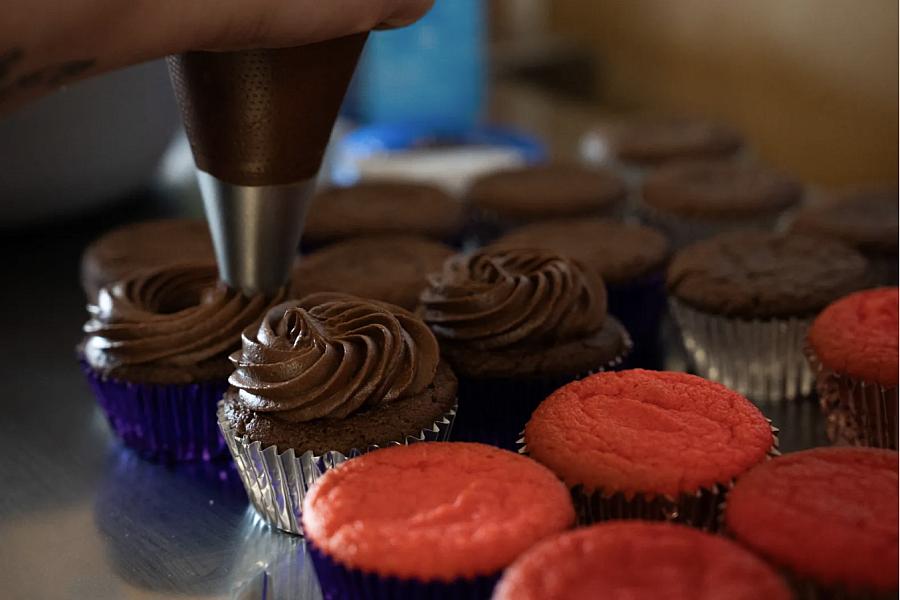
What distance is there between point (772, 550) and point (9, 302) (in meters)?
1.71

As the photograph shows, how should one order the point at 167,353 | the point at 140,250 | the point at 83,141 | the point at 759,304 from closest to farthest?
the point at 167,353
the point at 759,304
the point at 140,250
the point at 83,141

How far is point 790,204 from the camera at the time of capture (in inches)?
95.0

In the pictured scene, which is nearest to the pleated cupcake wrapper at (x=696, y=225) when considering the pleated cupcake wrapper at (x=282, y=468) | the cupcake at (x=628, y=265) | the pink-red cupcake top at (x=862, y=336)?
the cupcake at (x=628, y=265)

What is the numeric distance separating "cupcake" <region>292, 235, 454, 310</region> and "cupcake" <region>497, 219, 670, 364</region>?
0.17 metres

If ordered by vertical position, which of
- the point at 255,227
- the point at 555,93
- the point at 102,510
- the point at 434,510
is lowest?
the point at 555,93

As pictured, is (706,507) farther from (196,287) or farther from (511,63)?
(511,63)

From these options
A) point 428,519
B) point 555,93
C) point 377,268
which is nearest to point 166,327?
point 377,268

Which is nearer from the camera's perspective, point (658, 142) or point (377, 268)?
point (377, 268)

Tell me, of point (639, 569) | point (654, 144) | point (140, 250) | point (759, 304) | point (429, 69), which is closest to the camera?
point (639, 569)

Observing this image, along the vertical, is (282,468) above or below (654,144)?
above

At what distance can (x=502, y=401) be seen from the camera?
1645mm

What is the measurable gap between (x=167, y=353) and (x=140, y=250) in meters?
0.61

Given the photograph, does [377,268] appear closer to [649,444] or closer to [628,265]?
[628,265]

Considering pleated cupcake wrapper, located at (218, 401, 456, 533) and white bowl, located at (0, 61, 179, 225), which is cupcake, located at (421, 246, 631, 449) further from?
white bowl, located at (0, 61, 179, 225)
